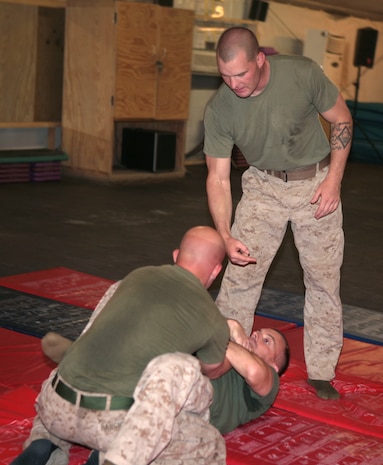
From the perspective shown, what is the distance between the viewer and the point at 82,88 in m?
10.3

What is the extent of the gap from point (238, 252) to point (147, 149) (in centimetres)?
701

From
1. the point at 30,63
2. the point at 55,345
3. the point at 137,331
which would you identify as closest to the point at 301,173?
the point at 55,345

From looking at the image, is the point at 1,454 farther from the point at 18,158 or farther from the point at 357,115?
the point at 357,115

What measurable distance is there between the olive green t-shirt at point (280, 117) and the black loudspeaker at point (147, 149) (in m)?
6.70

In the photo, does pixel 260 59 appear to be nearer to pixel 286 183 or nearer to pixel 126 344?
pixel 286 183

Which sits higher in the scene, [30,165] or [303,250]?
[303,250]

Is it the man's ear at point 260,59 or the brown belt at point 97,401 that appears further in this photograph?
the man's ear at point 260,59

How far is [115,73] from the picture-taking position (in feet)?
32.6

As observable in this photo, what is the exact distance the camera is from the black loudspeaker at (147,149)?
34.8ft

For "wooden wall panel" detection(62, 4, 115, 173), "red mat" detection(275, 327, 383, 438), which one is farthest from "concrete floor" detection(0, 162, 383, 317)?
"red mat" detection(275, 327, 383, 438)

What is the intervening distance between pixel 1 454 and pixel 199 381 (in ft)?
2.60

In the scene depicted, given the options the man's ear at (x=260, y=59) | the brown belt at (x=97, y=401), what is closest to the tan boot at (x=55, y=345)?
the brown belt at (x=97, y=401)

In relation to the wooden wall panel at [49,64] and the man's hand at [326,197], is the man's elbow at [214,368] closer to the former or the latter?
the man's hand at [326,197]

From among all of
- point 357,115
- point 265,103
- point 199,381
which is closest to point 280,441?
point 199,381
